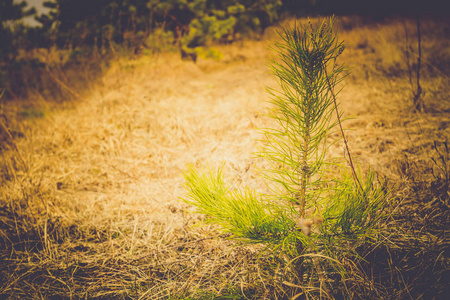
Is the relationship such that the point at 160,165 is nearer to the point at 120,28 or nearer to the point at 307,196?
the point at 307,196

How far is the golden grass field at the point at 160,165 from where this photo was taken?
3.22 feet

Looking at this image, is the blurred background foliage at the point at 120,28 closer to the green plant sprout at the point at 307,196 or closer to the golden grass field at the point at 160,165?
the golden grass field at the point at 160,165

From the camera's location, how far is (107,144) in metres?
2.35

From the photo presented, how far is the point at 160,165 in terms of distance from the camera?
81.7 inches

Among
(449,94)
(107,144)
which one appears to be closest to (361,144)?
(449,94)

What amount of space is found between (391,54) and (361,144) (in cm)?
284

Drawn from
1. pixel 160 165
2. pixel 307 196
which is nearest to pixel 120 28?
pixel 160 165

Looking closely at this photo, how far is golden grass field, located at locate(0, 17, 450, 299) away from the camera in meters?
0.98

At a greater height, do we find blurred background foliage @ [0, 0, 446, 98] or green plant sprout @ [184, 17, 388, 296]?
Result: blurred background foliage @ [0, 0, 446, 98]

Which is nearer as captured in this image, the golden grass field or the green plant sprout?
the green plant sprout

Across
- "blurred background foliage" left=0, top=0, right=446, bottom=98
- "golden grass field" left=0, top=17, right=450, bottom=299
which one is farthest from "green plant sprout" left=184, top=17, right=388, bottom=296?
"blurred background foliage" left=0, top=0, right=446, bottom=98

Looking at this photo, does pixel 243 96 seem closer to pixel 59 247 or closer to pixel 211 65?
pixel 211 65

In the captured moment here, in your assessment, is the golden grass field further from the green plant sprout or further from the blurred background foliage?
the blurred background foliage

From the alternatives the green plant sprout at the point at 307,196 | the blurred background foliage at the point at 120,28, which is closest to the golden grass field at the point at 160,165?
the green plant sprout at the point at 307,196
